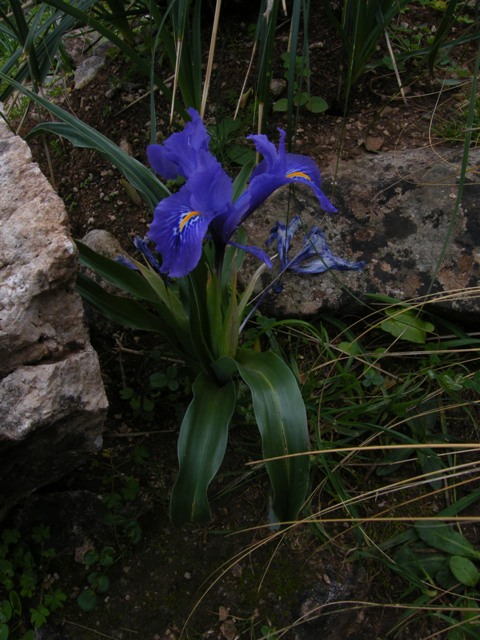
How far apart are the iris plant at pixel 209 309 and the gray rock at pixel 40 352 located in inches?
7.2

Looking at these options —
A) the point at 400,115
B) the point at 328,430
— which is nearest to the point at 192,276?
the point at 328,430

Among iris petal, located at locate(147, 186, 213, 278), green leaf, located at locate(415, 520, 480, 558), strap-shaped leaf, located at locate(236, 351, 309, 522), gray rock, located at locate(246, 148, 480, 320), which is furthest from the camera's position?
gray rock, located at locate(246, 148, 480, 320)

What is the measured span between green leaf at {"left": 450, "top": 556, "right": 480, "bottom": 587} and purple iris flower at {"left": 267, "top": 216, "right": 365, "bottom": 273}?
2.43 ft

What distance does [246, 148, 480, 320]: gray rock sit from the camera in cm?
176

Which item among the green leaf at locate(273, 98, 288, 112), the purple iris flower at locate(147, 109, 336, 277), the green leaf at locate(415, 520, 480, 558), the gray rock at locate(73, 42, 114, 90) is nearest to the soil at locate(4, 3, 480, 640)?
the green leaf at locate(415, 520, 480, 558)

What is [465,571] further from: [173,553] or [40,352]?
[40,352]

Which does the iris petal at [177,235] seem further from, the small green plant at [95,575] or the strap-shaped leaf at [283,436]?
the small green plant at [95,575]

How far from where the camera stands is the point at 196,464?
132cm

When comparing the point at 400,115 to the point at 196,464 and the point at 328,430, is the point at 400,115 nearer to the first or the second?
the point at 328,430

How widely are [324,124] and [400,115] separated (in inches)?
10.6

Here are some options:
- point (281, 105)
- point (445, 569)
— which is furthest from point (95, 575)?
point (281, 105)

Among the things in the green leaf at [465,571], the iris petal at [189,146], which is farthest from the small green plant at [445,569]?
the iris petal at [189,146]

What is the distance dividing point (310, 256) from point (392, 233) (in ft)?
1.06

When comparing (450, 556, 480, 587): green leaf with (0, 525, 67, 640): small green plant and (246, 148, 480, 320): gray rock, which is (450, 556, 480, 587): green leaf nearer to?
(246, 148, 480, 320): gray rock
